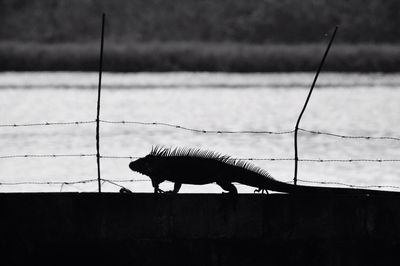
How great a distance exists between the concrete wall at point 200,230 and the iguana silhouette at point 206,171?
15 cm

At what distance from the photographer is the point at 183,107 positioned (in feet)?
204

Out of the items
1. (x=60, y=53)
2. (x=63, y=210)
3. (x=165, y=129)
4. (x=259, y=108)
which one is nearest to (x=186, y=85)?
(x=60, y=53)

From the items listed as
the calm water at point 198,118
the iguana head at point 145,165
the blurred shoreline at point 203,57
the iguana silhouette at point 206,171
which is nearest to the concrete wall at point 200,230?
the iguana silhouette at point 206,171

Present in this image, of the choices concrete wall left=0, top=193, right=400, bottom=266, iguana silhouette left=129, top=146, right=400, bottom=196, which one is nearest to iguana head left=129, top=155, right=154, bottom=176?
iguana silhouette left=129, top=146, right=400, bottom=196

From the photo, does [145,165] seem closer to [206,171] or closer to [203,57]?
[206,171]

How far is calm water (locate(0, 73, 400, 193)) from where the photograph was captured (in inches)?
1102

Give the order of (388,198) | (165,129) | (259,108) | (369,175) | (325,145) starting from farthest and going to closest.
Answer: (259,108) → (165,129) → (325,145) → (369,175) → (388,198)

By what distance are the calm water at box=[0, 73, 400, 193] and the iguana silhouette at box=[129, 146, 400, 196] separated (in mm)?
8722

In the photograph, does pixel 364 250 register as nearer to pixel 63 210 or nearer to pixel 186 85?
pixel 63 210

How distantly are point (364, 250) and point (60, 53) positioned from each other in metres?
69.9

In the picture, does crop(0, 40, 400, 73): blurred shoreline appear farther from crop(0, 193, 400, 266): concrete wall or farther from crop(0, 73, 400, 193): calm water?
crop(0, 193, 400, 266): concrete wall

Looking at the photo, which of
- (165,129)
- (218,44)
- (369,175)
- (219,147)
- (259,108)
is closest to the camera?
(369,175)

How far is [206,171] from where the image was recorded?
38.0ft

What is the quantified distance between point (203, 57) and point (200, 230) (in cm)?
7087
